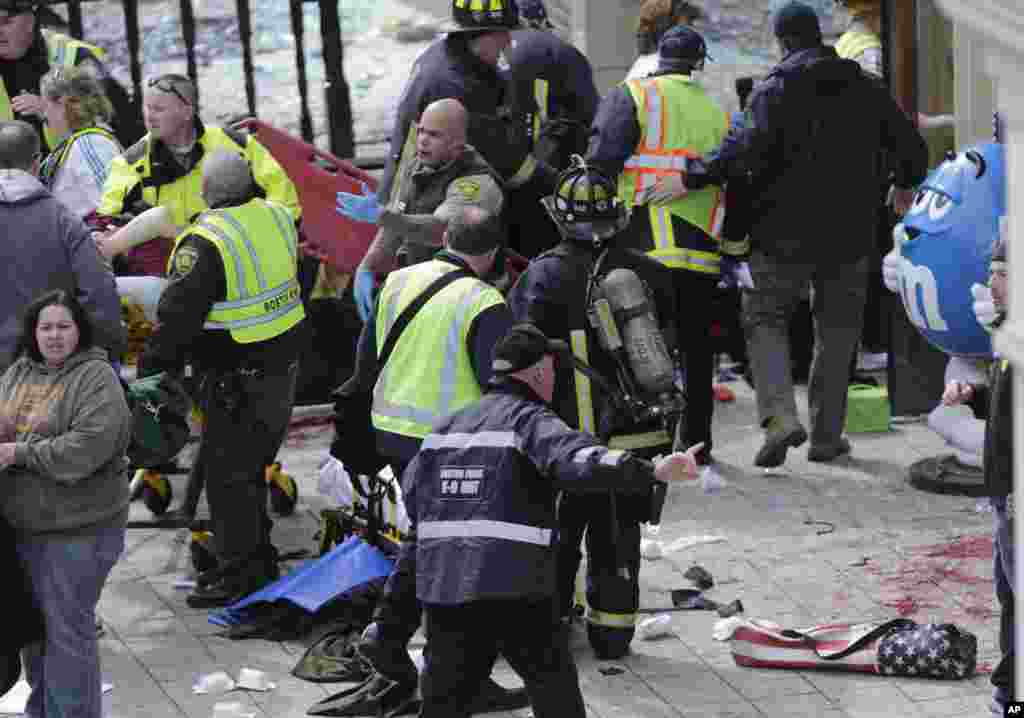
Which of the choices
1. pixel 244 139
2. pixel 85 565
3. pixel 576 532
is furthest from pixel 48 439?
pixel 244 139

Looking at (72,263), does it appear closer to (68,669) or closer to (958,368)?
(68,669)

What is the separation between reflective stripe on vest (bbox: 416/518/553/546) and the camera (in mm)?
7109

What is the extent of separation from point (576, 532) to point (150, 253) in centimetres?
258

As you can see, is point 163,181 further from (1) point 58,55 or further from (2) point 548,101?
(2) point 548,101

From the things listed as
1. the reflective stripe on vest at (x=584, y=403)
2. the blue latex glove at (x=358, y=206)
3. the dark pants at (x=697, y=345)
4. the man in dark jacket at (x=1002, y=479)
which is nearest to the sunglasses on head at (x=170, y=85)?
the blue latex glove at (x=358, y=206)

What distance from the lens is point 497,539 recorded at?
23.3ft

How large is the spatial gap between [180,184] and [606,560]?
281 centimetres

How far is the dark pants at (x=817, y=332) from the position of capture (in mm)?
11211

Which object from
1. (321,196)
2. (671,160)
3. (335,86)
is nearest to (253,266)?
(321,196)

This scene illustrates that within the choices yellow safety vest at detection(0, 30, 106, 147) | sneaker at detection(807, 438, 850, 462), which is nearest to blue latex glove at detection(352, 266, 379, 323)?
yellow safety vest at detection(0, 30, 106, 147)

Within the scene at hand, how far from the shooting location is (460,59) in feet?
35.4

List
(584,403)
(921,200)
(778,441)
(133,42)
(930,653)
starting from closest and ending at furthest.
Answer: (930,653) < (584,403) < (921,200) < (778,441) < (133,42)

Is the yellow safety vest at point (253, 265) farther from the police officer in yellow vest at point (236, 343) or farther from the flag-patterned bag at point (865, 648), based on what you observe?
the flag-patterned bag at point (865, 648)

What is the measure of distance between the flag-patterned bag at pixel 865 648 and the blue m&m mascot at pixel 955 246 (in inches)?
75.2
